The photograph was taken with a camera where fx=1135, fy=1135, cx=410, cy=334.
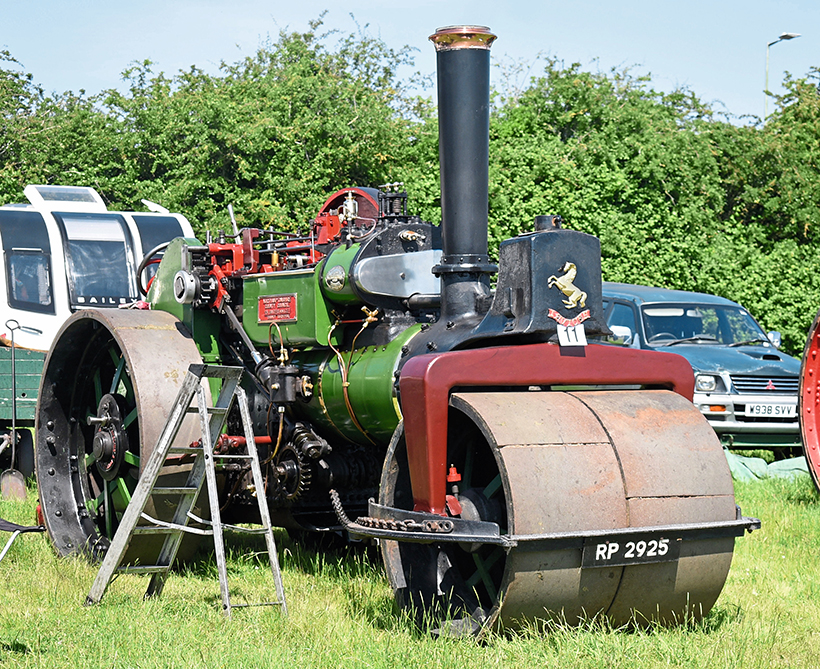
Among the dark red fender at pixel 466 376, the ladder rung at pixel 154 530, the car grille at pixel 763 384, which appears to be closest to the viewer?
the dark red fender at pixel 466 376

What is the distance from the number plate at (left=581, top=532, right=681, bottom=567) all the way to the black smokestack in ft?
4.24

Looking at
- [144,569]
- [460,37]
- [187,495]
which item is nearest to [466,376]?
[460,37]

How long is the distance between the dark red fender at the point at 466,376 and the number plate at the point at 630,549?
0.62m

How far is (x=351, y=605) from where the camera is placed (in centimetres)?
510

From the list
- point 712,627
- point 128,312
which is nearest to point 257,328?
point 128,312

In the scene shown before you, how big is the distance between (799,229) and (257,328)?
1188cm

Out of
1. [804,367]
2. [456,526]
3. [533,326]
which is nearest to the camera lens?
[456,526]

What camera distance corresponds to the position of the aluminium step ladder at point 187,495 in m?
5.09

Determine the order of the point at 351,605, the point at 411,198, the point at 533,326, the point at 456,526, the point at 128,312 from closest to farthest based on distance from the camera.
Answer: the point at 456,526
the point at 533,326
the point at 351,605
the point at 128,312
the point at 411,198

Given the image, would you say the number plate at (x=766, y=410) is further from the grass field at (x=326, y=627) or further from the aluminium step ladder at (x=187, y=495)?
the aluminium step ladder at (x=187, y=495)

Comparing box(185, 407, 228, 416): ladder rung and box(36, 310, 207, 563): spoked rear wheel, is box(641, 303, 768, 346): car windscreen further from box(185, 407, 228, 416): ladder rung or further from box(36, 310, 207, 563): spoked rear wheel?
box(185, 407, 228, 416): ladder rung

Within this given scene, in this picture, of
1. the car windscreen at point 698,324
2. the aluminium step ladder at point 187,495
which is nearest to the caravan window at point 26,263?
the car windscreen at point 698,324

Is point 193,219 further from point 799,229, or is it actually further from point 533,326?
point 533,326

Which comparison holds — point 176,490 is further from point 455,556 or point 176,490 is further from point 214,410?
point 455,556
